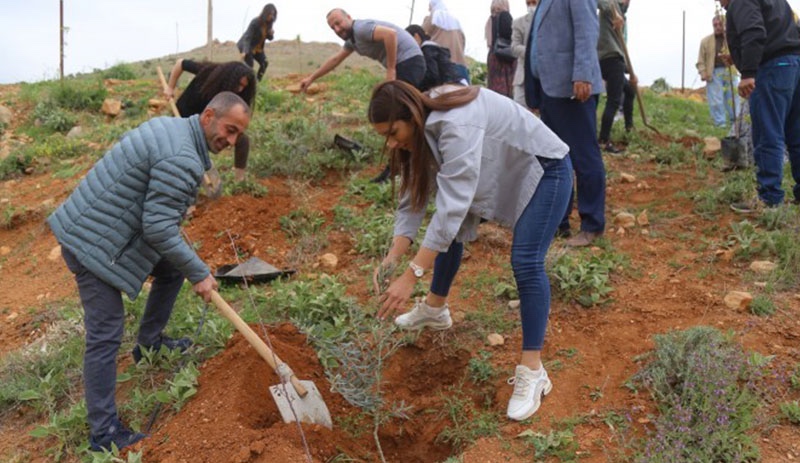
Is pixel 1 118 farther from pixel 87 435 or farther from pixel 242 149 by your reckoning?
pixel 87 435

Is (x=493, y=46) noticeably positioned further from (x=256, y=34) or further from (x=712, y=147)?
(x=256, y=34)

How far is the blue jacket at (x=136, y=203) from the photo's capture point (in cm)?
266

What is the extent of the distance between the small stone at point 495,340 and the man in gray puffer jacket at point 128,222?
1.47 metres

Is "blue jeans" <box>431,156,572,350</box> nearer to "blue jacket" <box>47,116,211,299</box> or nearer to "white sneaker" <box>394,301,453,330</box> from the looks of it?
"white sneaker" <box>394,301,453,330</box>

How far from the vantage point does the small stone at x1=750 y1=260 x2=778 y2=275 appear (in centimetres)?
387

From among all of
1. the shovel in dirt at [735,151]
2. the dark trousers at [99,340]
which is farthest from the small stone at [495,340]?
the shovel in dirt at [735,151]

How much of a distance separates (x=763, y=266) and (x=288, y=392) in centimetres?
287

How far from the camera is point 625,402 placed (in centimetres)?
289

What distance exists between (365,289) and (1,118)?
711 cm

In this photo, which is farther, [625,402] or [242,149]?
[242,149]

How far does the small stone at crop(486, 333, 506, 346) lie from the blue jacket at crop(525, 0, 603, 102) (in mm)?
1718

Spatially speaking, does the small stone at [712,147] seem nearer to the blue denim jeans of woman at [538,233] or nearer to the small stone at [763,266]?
the small stone at [763,266]

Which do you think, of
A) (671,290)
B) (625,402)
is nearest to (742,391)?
(625,402)

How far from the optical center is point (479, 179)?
105 inches
